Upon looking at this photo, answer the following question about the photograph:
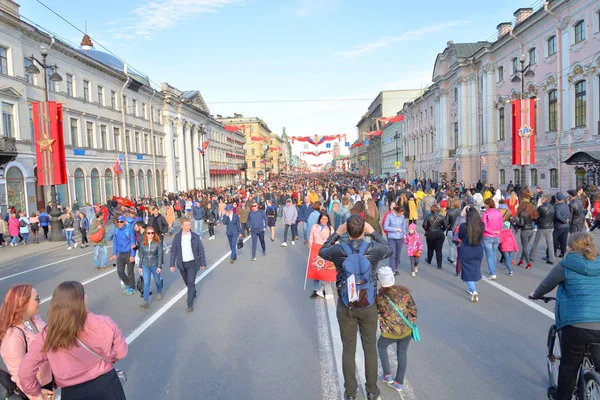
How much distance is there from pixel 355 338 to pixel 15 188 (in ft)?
84.9

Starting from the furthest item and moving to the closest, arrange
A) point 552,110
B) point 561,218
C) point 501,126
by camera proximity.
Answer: point 501,126
point 552,110
point 561,218

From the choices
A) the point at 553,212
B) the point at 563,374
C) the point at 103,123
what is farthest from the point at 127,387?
the point at 103,123

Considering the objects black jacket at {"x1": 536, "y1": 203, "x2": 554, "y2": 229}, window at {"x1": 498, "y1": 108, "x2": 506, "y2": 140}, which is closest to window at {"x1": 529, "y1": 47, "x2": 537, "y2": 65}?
window at {"x1": 498, "y1": 108, "x2": 506, "y2": 140}

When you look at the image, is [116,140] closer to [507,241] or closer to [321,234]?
[321,234]

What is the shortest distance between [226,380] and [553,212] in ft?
28.5

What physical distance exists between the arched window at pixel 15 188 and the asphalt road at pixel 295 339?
1710 centimetres

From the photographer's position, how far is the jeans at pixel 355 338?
13.1ft

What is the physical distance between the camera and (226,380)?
15.3 ft

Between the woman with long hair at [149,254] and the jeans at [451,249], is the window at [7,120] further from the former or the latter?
the jeans at [451,249]

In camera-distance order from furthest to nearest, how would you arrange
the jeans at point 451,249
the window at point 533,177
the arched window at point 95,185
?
the arched window at point 95,185, the window at point 533,177, the jeans at point 451,249

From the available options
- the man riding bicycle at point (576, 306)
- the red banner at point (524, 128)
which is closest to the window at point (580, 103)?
the red banner at point (524, 128)

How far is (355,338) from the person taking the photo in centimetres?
404

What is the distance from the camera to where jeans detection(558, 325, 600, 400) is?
11.2ft

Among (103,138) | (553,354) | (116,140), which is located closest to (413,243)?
(553,354)
